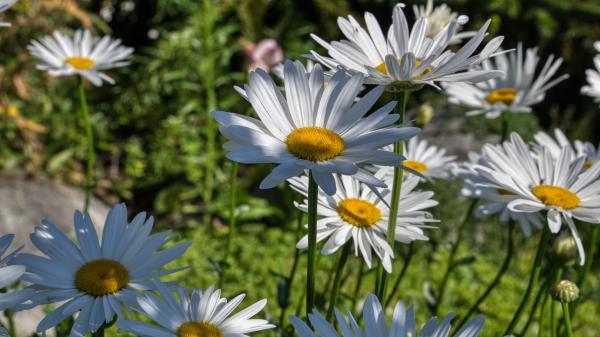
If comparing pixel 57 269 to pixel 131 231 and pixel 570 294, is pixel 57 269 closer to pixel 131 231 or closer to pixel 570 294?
pixel 131 231

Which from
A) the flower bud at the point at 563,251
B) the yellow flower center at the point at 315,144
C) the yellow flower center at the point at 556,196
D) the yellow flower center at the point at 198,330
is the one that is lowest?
the yellow flower center at the point at 198,330

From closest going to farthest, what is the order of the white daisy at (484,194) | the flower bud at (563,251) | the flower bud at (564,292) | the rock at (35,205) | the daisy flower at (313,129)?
the daisy flower at (313,129)
the flower bud at (564,292)
the flower bud at (563,251)
the white daisy at (484,194)
the rock at (35,205)

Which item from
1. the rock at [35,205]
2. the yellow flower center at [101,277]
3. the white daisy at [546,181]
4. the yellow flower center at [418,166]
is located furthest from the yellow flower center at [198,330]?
the rock at [35,205]

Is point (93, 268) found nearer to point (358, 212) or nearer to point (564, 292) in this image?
point (358, 212)

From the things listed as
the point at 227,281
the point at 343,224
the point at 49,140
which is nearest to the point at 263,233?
the point at 227,281

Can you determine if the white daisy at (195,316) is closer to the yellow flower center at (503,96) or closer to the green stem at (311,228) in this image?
the green stem at (311,228)

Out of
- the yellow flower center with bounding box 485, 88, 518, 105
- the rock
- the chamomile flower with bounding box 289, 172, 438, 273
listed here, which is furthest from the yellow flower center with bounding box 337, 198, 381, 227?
the rock
